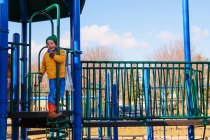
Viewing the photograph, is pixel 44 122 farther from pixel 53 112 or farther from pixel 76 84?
pixel 76 84

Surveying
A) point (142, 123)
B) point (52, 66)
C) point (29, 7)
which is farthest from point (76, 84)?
point (29, 7)

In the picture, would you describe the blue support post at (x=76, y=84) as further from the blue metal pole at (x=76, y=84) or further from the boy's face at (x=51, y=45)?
the boy's face at (x=51, y=45)

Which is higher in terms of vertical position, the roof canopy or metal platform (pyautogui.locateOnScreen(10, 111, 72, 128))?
the roof canopy

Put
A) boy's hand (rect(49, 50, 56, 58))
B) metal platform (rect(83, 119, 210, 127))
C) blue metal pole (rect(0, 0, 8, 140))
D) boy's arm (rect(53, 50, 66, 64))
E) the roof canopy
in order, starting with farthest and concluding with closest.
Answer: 1. the roof canopy
2. metal platform (rect(83, 119, 210, 127))
3. boy's hand (rect(49, 50, 56, 58))
4. boy's arm (rect(53, 50, 66, 64))
5. blue metal pole (rect(0, 0, 8, 140))

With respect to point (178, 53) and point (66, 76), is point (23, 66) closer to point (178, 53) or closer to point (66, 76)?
point (66, 76)

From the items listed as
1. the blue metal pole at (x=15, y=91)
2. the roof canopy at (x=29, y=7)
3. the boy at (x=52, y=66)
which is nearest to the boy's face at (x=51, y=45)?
the boy at (x=52, y=66)

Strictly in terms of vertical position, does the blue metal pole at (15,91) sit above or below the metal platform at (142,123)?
above

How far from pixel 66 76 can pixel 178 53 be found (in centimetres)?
3510

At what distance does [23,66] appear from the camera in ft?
27.3

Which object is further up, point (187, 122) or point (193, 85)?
point (193, 85)

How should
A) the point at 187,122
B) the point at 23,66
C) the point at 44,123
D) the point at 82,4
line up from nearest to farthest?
the point at 44,123 < the point at 187,122 < the point at 23,66 < the point at 82,4

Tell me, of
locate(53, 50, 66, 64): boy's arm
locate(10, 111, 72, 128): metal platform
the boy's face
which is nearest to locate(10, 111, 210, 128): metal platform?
locate(10, 111, 72, 128): metal platform

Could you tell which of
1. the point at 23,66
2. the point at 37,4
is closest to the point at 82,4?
the point at 37,4

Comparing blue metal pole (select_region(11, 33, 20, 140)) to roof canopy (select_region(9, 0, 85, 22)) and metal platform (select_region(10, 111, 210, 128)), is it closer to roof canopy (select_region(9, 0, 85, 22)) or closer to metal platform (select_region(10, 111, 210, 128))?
metal platform (select_region(10, 111, 210, 128))
